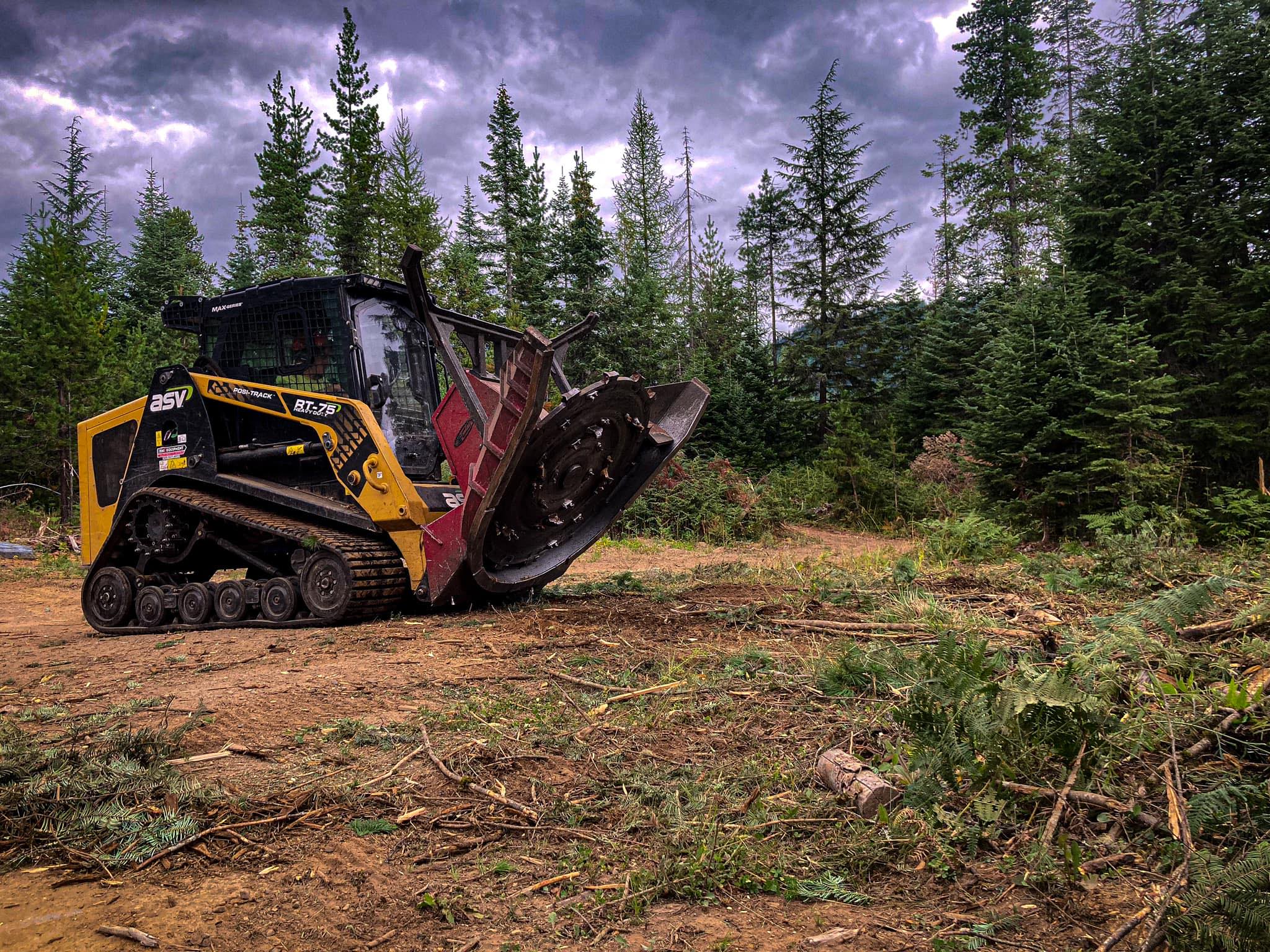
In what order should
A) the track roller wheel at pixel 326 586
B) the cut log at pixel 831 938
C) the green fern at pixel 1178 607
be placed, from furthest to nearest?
the track roller wheel at pixel 326 586 → the green fern at pixel 1178 607 → the cut log at pixel 831 938

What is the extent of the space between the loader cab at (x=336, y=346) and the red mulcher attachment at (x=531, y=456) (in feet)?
2.58

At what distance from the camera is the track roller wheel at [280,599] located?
7.19 meters

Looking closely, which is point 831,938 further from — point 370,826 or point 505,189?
point 505,189

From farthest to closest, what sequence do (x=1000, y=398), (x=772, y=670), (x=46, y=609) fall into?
(x=1000, y=398)
(x=46, y=609)
(x=772, y=670)

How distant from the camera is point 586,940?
209 cm

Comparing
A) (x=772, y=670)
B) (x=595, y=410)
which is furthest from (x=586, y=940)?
(x=595, y=410)

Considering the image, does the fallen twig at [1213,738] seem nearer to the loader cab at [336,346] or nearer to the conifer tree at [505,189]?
the loader cab at [336,346]

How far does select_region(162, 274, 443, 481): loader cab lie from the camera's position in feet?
24.6

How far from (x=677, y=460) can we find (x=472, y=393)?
40.1 ft

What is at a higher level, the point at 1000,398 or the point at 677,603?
the point at 1000,398

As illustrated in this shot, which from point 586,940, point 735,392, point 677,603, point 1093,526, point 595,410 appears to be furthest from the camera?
point 735,392

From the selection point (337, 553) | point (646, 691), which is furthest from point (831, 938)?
point (337, 553)

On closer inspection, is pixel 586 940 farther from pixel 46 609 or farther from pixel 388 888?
pixel 46 609

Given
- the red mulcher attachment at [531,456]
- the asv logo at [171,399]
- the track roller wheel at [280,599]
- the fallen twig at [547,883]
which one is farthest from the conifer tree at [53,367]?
the fallen twig at [547,883]
